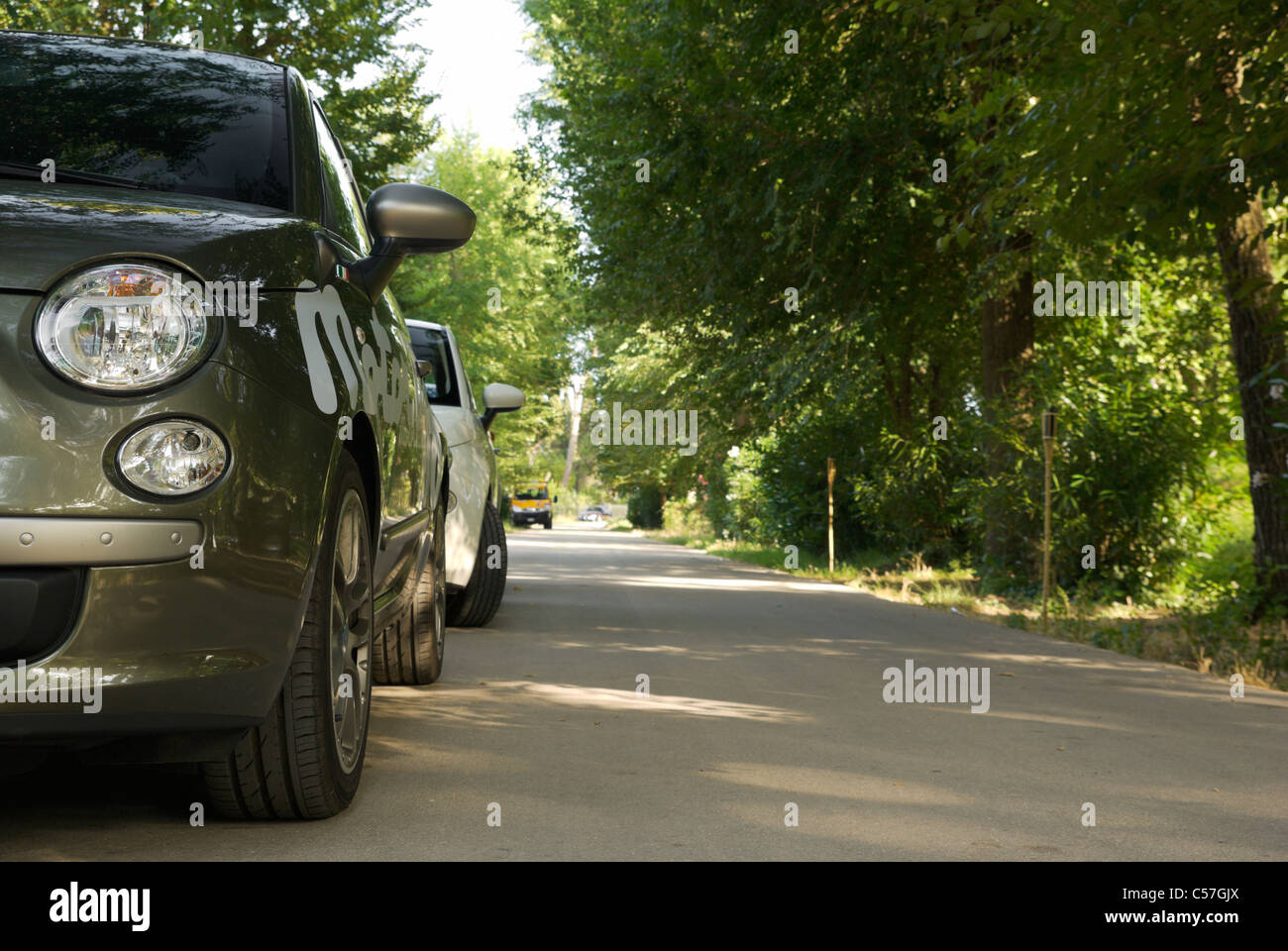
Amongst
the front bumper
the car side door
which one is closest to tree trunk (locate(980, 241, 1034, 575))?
the car side door

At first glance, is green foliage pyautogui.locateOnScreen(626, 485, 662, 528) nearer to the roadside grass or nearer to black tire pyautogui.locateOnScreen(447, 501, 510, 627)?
the roadside grass

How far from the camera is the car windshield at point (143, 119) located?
3.84 metres

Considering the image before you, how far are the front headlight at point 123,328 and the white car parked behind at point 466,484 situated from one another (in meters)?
5.24

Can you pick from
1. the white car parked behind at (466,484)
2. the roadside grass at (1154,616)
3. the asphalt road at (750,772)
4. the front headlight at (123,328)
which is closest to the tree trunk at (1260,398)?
the roadside grass at (1154,616)

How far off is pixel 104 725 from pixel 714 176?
12.6 m

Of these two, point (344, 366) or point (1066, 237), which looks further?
point (1066, 237)

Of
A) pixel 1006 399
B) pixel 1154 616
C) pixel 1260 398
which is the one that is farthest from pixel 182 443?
pixel 1006 399

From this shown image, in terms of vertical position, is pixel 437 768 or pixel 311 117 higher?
pixel 311 117

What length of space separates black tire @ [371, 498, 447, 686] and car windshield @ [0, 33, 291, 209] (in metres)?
2.47

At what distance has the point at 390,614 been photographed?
17.4 feet

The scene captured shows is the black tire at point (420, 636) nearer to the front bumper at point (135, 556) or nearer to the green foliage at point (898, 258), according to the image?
the front bumper at point (135, 556)

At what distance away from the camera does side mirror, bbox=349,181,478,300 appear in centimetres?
405
